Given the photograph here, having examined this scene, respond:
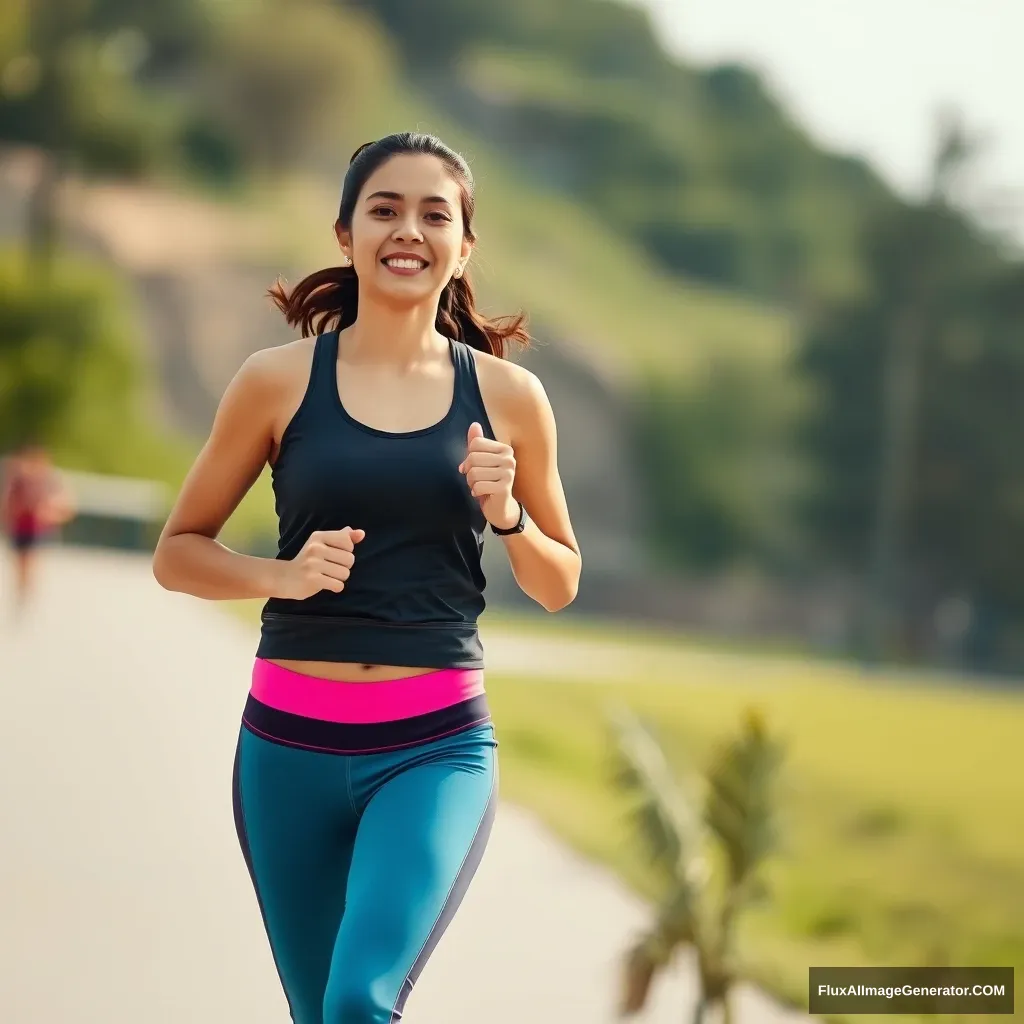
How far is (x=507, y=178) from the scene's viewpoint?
297 ft

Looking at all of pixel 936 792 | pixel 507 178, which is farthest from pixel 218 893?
pixel 507 178

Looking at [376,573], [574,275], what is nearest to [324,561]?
[376,573]

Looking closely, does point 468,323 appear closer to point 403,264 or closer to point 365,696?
point 403,264

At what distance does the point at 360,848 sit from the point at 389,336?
0.89m

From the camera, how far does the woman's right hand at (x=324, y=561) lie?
2.97 metres

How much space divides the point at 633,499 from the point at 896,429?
47.6 feet

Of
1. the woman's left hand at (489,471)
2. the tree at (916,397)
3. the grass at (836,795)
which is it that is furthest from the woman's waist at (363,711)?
the tree at (916,397)

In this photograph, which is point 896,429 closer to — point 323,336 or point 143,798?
point 143,798

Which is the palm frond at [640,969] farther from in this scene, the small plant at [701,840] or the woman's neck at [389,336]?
the woman's neck at [389,336]

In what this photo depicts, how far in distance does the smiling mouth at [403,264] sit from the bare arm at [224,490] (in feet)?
0.84

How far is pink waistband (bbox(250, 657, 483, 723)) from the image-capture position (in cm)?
313

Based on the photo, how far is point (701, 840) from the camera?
24.8 ft

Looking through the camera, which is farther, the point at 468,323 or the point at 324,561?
the point at 468,323

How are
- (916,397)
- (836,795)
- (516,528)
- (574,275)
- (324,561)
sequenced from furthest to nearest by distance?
(574,275)
(916,397)
(836,795)
(516,528)
(324,561)
